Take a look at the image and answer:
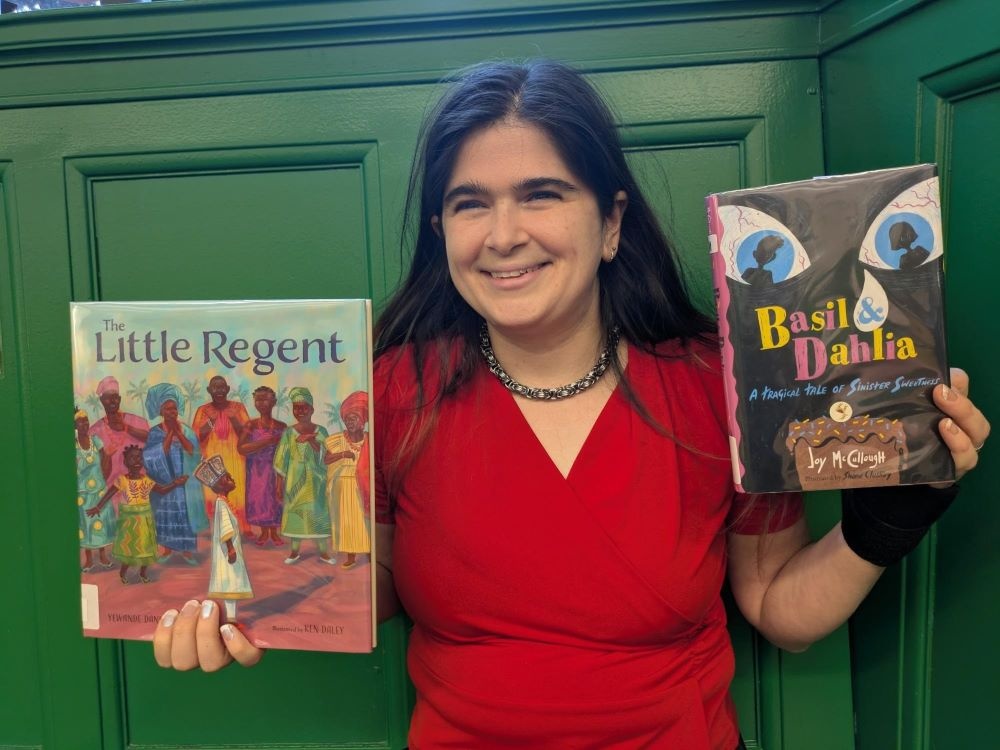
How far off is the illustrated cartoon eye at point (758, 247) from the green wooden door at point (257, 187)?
0.43 m

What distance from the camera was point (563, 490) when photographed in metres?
0.99

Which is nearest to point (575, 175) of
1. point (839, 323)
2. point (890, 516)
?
point (839, 323)

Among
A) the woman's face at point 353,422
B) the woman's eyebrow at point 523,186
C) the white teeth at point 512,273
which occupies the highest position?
the woman's eyebrow at point 523,186

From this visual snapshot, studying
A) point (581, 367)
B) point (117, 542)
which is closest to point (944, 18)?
point (581, 367)

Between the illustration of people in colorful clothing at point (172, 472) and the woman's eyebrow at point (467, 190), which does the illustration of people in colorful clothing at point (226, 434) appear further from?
the woman's eyebrow at point (467, 190)

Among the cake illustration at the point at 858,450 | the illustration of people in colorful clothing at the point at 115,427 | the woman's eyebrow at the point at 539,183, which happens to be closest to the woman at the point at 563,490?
the woman's eyebrow at the point at 539,183

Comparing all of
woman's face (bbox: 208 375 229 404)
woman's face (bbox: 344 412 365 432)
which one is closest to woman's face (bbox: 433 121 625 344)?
woman's face (bbox: 344 412 365 432)

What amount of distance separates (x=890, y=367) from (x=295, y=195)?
0.98 m

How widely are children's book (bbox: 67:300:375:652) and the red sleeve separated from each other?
524mm

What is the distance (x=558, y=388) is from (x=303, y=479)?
384 millimetres

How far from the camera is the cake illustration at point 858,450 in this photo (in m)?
0.83

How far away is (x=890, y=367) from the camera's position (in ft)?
2.72

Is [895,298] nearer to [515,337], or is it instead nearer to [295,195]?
[515,337]

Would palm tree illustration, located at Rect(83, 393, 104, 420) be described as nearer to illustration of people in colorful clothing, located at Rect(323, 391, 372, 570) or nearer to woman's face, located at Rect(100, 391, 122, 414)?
woman's face, located at Rect(100, 391, 122, 414)
